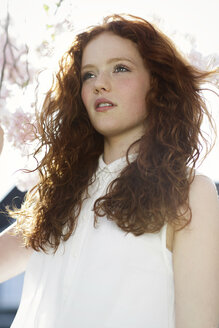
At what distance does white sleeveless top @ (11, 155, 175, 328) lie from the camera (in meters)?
1.51

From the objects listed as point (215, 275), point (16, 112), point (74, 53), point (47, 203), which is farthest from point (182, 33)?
point (215, 275)

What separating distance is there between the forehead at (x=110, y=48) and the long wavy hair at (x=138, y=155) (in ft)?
0.08

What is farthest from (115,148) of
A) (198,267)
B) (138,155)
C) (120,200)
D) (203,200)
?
(198,267)

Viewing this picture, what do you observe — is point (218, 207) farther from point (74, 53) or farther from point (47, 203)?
point (74, 53)

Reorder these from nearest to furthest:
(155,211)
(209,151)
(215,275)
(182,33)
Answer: (215,275) < (155,211) < (209,151) < (182,33)

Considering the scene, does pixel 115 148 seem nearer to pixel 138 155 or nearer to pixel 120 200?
pixel 138 155

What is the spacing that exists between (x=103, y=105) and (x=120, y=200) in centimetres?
35

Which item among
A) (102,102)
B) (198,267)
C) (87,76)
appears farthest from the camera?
(87,76)

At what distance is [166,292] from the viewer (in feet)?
4.99

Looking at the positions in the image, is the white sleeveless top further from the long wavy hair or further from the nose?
the nose

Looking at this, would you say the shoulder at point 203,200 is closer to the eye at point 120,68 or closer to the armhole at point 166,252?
the armhole at point 166,252

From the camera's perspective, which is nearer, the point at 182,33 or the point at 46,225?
the point at 46,225

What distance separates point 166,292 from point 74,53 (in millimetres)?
1049

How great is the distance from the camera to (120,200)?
64.9 inches
